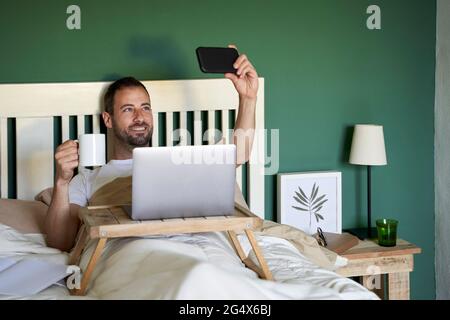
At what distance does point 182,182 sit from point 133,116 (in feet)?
2.64

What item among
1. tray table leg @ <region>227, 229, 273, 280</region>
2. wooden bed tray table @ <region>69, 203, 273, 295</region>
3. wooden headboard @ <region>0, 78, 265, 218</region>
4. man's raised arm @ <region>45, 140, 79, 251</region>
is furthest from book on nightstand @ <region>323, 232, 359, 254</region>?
man's raised arm @ <region>45, 140, 79, 251</region>

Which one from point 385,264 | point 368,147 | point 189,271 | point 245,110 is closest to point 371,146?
point 368,147

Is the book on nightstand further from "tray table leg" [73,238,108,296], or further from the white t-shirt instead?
"tray table leg" [73,238,108,296]

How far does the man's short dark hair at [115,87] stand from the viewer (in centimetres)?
280

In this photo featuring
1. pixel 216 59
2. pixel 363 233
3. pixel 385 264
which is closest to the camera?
pixel 216 59

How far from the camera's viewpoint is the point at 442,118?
353 centimetres

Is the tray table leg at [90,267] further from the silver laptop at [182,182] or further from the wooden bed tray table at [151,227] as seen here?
the silver laptop at [182,182]

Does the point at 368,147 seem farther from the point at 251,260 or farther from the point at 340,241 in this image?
the point at 251,260

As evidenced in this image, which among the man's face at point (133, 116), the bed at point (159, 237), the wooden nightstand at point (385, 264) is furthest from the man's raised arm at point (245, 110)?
the wooden nightstand at point (385, 264)

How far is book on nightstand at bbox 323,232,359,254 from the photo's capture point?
9.95 feet

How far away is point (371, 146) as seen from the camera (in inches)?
128

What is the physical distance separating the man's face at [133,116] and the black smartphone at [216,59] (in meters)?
0.28

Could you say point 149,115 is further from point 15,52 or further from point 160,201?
point 160,201

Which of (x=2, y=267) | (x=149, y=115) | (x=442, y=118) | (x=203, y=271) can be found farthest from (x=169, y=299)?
(x=442, y=118)
